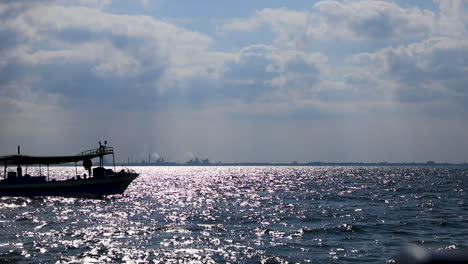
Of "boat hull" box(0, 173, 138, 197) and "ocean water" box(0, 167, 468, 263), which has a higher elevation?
"boat hull" box(0, 173, 138, 197)

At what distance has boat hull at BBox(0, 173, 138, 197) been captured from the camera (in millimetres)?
71938

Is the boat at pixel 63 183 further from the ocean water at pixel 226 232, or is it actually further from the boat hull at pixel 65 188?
the ocean water at pixel 226 232

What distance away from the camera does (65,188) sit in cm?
7294

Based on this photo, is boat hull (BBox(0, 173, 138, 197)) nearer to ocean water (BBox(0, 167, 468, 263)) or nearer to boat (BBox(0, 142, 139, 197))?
boat (BBox(0, 142, 139, 197))

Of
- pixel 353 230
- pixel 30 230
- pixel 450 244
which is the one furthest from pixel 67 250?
pixel 450 244

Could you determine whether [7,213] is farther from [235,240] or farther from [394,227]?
[394,227]

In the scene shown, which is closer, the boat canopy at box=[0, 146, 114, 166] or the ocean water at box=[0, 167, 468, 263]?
the ocean water at box=[0, 167, 468, 263]

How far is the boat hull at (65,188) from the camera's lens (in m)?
71.9

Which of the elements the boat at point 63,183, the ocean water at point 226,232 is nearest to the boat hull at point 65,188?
the boat at point 63,183

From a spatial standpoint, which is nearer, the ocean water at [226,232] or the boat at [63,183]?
the ocean water at [226,232]

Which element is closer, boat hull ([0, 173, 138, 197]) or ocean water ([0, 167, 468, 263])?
ocean water ([0, 167, 468, 263])

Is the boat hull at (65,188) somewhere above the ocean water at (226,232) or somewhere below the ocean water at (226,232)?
above

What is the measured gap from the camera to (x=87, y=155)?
261 ft

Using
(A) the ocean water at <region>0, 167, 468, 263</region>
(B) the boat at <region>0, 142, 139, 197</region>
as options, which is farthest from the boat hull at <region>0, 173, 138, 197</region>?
(A) the ocean water at <region>0, 167, 468, 263</region>
